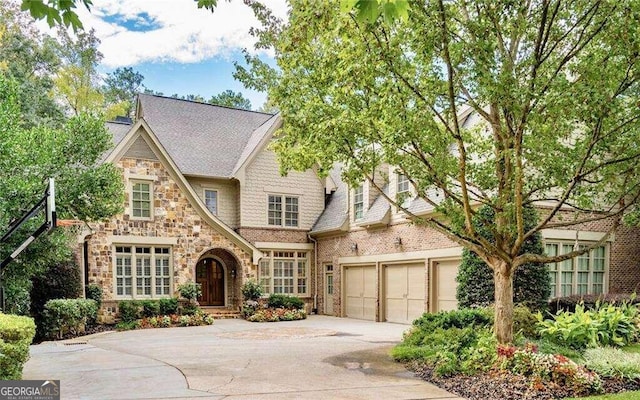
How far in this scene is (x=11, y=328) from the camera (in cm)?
641

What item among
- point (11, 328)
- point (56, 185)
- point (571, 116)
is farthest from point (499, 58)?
point (56, 185)

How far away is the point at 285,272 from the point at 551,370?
1437cm

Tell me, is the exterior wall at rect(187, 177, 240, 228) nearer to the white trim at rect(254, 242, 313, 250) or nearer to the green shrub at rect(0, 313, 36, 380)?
the white trim at rect(254, 242, 313, 250)

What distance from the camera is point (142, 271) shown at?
17453mm

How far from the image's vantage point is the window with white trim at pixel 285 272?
2027 centimetres

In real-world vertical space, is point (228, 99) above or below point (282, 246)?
above

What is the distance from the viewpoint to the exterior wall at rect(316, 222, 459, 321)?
15469mm

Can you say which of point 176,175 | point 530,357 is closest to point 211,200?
point 176,175

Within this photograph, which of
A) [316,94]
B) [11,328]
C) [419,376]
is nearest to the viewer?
[11,328]

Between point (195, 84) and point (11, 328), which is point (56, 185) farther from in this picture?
point (195, 84)

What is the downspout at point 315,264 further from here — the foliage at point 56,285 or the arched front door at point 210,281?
the foliage at point 56,285

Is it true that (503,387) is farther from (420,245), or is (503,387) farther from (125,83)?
(125,83)

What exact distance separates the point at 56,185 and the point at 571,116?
33.3 ft

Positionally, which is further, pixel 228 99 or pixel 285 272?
pixel 228 99
